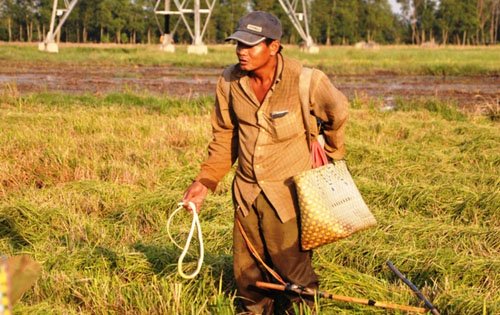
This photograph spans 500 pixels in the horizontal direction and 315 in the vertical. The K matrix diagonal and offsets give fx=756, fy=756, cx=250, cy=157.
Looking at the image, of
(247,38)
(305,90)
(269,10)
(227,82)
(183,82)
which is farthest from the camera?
(269,10)

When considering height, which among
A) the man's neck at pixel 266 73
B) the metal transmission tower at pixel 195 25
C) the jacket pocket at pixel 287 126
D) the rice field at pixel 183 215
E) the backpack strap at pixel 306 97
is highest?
the metal transmission tower at pixel 195 25

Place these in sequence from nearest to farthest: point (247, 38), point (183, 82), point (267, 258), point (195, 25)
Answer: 1. point (247, 38)
2. point (267, 258)
3. point (183, 82)
4. point (195, 25)

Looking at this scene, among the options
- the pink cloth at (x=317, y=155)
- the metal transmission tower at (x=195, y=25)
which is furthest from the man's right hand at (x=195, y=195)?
the metal transmission tower at (x=195, y=25)

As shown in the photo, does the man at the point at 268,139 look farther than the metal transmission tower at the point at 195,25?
No

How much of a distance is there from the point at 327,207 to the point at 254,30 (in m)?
0.76

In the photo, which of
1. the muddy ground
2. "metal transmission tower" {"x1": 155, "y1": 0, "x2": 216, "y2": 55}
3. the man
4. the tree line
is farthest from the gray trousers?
the tree line

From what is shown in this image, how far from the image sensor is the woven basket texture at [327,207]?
3.02 metres

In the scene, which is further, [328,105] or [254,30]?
[328,105]

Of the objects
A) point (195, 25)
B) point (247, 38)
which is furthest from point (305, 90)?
point (195, 25)

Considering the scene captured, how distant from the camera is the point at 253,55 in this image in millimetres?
3002

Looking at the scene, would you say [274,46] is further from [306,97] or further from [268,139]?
[268,139]

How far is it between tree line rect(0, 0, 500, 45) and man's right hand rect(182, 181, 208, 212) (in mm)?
45593

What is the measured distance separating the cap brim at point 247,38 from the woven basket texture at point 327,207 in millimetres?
556

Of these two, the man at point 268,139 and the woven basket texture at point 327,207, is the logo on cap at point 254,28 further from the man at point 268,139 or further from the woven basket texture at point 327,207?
the woven basket texture at point 327,207
